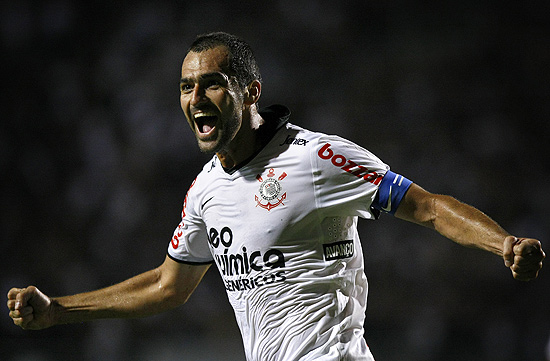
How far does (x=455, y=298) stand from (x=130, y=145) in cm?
309

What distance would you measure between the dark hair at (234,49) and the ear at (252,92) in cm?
2

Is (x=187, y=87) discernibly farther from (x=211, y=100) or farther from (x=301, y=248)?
(x=301, y=248)

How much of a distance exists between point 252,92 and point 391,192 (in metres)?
0.69

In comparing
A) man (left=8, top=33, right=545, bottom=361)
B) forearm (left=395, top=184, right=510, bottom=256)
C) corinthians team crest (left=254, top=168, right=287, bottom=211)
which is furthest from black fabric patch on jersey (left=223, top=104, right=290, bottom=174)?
forearm (left=395, top=184, right=510, bottom=256)

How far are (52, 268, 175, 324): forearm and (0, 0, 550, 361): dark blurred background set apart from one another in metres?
2.73

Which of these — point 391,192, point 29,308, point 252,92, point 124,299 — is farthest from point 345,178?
point 29,308

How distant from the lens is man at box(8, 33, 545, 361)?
229 cm

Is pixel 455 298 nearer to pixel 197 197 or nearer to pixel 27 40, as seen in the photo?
pixel 197 197

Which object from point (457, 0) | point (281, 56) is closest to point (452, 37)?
point (457, 0)

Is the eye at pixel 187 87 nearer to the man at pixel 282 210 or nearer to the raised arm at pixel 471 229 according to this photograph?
the man at pixel 282 210

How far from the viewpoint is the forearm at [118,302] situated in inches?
107

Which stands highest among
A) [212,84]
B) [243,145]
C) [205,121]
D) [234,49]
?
[234,49]

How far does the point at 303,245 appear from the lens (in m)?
2.35

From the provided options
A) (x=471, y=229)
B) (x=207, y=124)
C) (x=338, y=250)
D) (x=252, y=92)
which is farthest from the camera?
(x=252, y=92)
